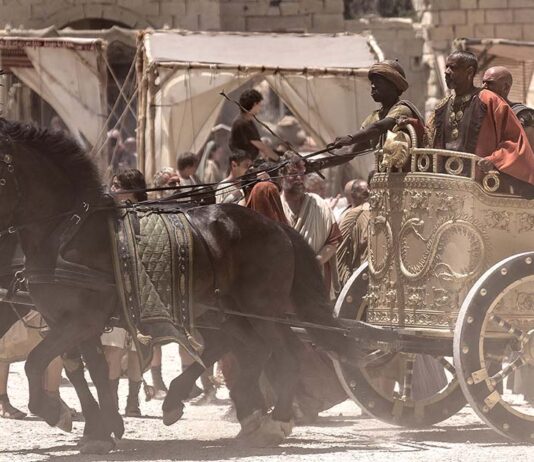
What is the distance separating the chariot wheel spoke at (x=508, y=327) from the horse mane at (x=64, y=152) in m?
2.51

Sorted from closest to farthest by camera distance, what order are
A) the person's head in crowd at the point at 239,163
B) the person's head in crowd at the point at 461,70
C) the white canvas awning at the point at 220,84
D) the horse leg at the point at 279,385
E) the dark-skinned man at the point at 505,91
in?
the person's head in crowd at the point at 461,70 → the horse leg at the point at 279,385 → the dark-skinned man at the point at 505,91 → the person's head in crowd at the point at 239,163 → the white canvas awning at the point at 220,84

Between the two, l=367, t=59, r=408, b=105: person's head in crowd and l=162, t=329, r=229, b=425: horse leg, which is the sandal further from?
l=367, t=59, r=408, b=105: person's head in crowd

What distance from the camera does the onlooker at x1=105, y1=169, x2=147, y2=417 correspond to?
37.9ft

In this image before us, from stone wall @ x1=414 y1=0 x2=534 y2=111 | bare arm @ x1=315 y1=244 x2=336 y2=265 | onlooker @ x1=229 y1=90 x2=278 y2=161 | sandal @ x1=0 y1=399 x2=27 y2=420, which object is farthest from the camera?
stone wall @ x1=414 y1=0 x2=534 y2=111

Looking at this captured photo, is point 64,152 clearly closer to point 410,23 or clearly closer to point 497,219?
point 497,219

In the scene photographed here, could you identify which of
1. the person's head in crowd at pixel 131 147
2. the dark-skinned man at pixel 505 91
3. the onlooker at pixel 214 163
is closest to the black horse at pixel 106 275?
the dark-skinned man at pixel 505 91

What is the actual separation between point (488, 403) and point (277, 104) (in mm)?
15904

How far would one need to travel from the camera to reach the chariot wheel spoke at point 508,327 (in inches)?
393

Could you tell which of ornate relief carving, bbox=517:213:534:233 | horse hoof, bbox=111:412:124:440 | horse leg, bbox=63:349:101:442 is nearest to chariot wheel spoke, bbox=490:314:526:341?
ornate relief carving, bbox=517:213:534:233

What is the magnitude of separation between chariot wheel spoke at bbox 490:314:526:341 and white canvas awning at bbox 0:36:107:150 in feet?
31.4

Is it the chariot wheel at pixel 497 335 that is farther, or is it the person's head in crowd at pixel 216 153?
the person's head in crowd at pixel 216 153

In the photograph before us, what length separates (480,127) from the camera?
1010cm

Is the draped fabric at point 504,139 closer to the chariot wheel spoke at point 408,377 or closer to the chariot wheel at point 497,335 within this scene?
the chariot wheel at point 497,335

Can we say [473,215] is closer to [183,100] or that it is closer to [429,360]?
[429,360]
